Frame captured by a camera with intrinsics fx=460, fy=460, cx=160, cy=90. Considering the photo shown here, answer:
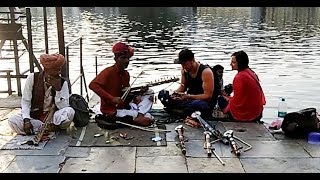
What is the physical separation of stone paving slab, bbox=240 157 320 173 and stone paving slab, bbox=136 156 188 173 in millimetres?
578

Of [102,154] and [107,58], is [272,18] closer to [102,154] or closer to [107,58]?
[107,58]

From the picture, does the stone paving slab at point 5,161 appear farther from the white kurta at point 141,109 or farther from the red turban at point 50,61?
the white kurta at point 141,109

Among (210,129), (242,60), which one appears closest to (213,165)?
(210,129)

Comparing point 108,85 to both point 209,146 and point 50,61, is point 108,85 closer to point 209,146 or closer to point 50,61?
point 50,61

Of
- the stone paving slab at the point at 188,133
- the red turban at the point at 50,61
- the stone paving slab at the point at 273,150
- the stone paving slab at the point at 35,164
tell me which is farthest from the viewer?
the stone paving slab at the point at 188,133

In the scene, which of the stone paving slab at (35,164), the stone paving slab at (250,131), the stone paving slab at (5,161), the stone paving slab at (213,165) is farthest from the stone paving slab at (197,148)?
the stone paving slab at (5,161)

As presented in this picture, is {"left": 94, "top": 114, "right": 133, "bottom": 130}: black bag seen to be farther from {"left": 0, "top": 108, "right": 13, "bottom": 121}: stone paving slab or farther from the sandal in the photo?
{"left": 0, "top": 108, "right": 13, "bottom": 121}: stone paving slab

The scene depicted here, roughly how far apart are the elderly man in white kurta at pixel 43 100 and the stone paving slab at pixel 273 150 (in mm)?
1835

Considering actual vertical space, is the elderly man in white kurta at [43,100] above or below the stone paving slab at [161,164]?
above

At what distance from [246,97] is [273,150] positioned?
1043 mm

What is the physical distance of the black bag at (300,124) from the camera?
4984mm

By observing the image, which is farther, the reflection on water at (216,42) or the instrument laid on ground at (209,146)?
the reflection on water at (216,42)
